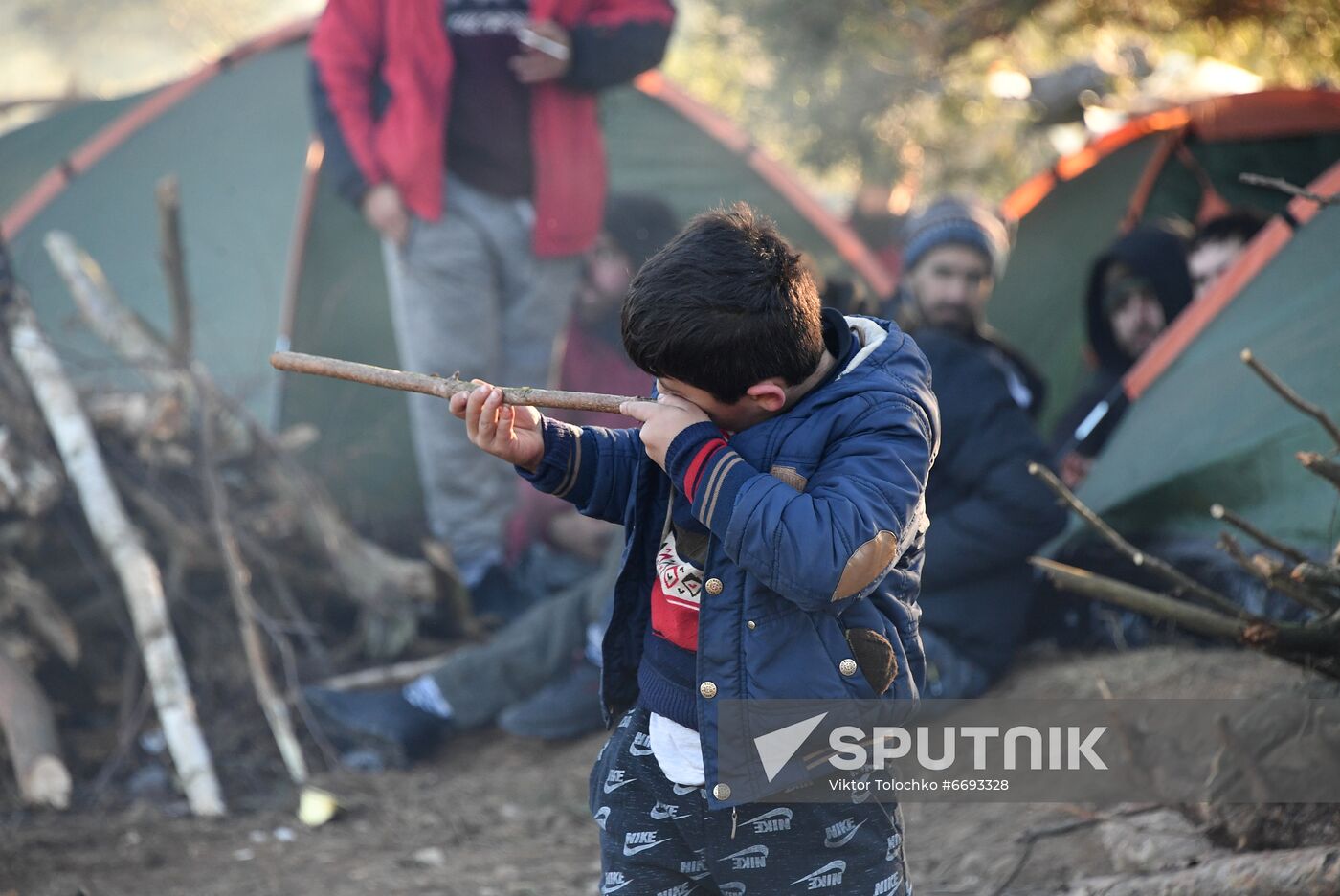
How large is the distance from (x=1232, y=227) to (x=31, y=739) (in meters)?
4.67

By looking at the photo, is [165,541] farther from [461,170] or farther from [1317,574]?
[1317,574]

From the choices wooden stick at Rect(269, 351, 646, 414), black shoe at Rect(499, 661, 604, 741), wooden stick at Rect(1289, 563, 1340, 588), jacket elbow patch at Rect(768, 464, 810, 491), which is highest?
black shoe at Rect(499, 661, 604, 741)

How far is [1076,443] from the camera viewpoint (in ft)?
14.5

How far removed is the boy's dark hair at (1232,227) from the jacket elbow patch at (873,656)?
3798mm

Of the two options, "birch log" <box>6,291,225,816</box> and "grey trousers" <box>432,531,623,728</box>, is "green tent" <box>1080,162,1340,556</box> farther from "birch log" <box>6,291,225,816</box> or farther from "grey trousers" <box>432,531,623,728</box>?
"birch log" <box>6,291,225,816</box>

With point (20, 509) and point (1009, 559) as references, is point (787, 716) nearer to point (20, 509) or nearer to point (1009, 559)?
point (1009, 559)

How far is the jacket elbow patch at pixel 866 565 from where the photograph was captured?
64.3 inches

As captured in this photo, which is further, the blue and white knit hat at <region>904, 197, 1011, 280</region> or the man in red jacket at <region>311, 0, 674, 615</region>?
the man in red jacket at <region>311, 0, 674, 615</region>

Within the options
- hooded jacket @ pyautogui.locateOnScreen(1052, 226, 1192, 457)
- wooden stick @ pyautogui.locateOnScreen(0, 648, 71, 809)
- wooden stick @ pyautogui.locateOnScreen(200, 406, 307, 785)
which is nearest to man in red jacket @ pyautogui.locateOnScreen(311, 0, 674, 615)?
wooden stick @ pyautogui.locateOnScreen(200, 406, 307, 785)

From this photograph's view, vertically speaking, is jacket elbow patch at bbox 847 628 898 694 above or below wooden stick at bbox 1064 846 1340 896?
above

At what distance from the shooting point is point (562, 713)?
12.9 ft

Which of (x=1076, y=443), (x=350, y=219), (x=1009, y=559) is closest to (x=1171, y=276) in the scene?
(x=1076, y=443)

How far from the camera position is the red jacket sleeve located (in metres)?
5.27

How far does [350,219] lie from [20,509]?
2.25 meters
